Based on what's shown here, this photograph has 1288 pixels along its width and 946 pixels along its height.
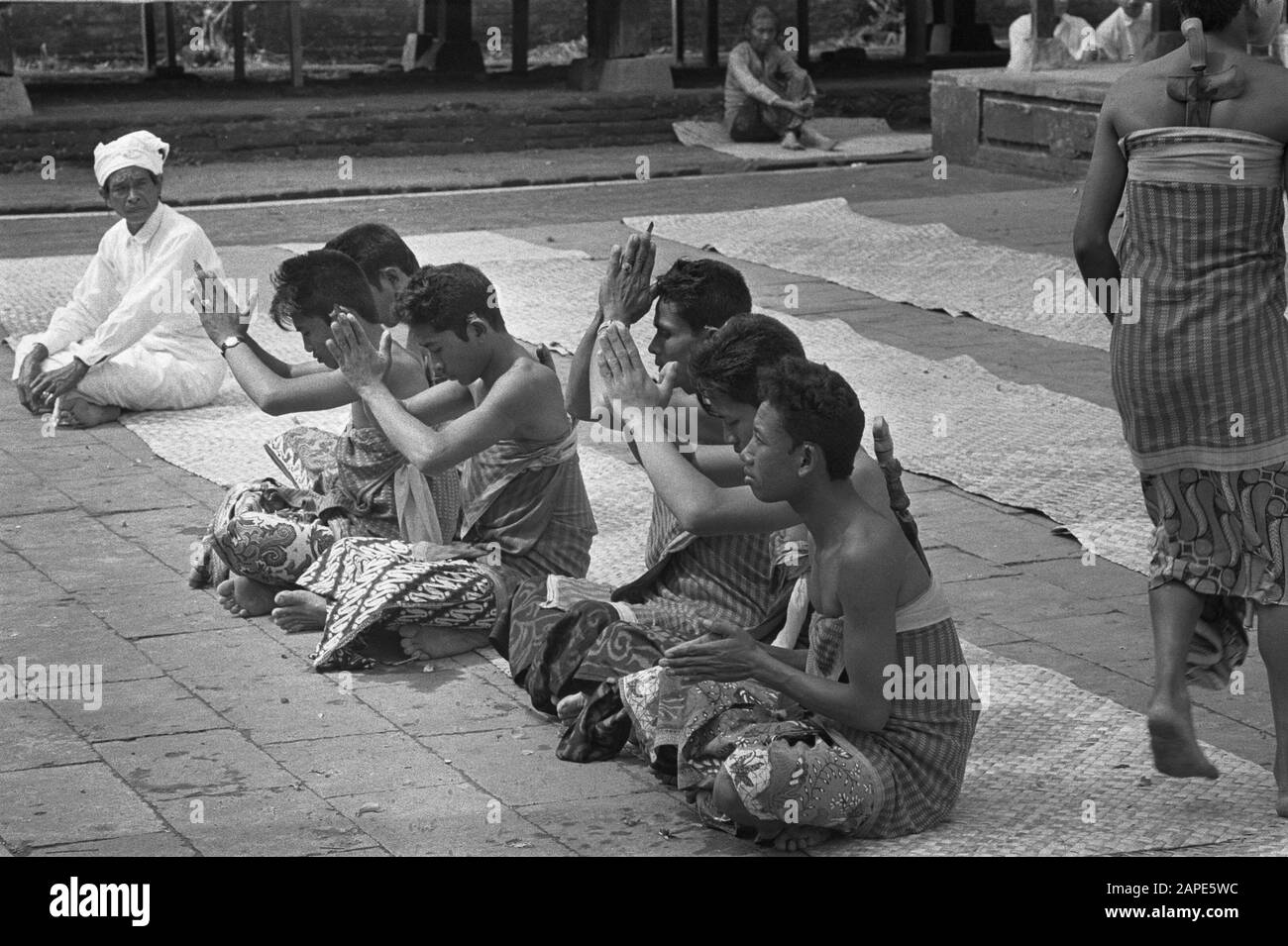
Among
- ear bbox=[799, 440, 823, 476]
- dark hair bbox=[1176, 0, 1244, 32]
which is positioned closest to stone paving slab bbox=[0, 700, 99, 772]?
ear bbox=[799, 440, 823, 476]

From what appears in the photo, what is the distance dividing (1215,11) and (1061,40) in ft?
37.4

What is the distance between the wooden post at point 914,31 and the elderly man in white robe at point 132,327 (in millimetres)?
13680

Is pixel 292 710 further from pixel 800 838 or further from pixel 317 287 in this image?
pixel 800 838

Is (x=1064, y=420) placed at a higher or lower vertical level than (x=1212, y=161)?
lower

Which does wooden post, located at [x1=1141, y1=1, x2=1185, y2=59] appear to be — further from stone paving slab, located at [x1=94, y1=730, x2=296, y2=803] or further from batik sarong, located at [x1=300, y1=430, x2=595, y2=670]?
stone paving slab, located at [x1=94, y1=730, x2=296, y2=803]

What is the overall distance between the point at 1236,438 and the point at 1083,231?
55 cm

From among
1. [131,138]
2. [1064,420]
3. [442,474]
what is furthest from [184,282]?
[1064,420]

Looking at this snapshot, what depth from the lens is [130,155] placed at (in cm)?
701

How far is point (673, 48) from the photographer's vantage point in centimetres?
2000

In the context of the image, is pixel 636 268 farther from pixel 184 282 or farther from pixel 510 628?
pixel 184 282

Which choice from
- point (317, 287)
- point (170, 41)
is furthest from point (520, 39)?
point (317, 287)

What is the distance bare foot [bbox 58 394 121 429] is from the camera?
7.43m

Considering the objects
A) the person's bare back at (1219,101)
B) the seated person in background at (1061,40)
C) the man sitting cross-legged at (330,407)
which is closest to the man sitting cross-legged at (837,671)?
the person's bare back at (1219,101)

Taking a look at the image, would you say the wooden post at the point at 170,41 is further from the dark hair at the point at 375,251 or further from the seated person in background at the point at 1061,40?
the dark hair at the point at 375,251
